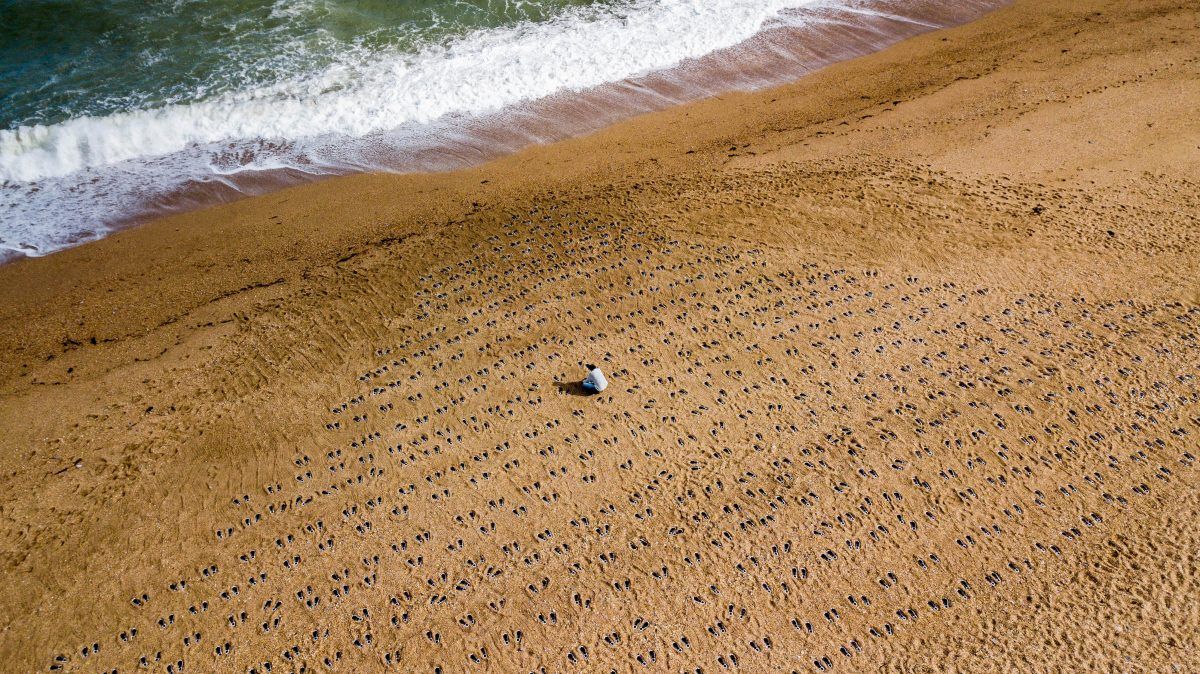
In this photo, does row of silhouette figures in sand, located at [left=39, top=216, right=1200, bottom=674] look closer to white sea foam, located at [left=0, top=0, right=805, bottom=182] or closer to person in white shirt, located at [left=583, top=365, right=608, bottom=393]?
person in white shirt, located at [left=583, top=365, right=608, bottom=393]

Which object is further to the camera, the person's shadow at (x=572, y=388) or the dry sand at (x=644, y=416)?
the person's shadow at (x=572, y=388)

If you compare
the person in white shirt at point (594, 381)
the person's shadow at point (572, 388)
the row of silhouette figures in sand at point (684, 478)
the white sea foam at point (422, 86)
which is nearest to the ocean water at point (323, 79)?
the white sea foam at point (422, 86)

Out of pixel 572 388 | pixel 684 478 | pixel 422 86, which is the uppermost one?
pixel 422 86

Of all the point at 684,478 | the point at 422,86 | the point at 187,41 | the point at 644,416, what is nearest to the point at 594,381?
the point at 644,416

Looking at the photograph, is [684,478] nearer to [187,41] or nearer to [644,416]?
[644,416]

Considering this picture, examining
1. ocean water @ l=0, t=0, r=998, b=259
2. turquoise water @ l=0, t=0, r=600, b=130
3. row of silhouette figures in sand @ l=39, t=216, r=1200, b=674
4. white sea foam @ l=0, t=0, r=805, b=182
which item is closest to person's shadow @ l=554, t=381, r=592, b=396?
row of silhouette figures in sand @ l=39, t=216, r=1200, b=674

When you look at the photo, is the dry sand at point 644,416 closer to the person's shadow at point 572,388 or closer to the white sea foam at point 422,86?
the person's shadow at point 572,388

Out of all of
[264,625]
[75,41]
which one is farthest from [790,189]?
[75,41]
